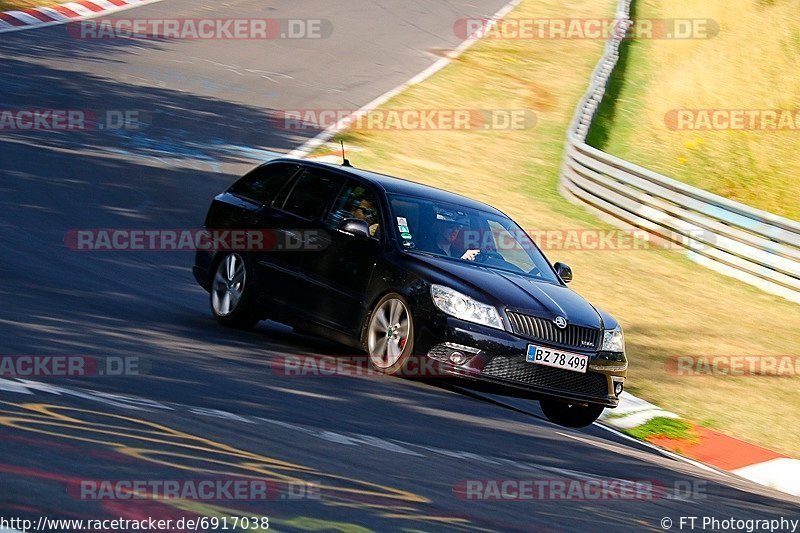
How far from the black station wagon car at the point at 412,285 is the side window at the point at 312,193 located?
0.5 inches

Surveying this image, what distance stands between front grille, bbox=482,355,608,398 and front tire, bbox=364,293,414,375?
0.65 meters

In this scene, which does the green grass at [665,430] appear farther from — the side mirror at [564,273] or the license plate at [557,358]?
the side mirror at [564,273]

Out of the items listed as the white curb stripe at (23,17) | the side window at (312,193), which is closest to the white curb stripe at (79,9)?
the white curb stripe at (23,17)

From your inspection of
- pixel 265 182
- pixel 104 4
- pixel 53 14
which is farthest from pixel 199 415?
pixel 104 4

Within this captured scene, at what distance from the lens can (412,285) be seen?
9.85 metres

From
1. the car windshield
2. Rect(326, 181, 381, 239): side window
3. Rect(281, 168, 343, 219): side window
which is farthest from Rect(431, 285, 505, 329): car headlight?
Rect(281, 168, 343, 219): side window

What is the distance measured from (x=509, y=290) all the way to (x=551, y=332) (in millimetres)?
460

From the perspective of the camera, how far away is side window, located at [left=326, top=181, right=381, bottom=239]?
10766 mm

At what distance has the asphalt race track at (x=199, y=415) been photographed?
5.73 meters

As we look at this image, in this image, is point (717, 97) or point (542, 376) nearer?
point (542, 376)

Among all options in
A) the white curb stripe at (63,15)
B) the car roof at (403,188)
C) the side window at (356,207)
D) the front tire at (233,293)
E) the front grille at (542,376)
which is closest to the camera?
the front grille at (542,376)

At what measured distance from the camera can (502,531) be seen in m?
5.81

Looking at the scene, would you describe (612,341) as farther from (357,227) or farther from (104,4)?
(104,4)

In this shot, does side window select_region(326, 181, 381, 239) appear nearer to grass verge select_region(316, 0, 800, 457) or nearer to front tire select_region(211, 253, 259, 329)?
front tire select_region(211, 253, 259, 329)
